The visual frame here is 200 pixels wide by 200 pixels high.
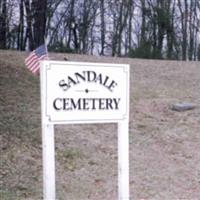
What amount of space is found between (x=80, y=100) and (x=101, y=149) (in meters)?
3.70

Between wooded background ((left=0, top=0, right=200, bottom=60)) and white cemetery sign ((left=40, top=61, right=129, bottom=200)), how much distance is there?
887 inches

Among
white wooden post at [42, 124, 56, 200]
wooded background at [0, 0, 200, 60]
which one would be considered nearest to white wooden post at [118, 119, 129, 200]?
white wooden post at [42, 124, 56, 200]

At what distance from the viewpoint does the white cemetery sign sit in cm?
531

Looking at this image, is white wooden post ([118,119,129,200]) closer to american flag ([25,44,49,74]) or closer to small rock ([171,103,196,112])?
american flag ([25,44,49,74])

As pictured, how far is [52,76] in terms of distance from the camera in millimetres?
5328

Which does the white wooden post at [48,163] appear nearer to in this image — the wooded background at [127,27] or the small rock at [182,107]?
the small rock at [182,107]

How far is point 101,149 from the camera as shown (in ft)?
29.7

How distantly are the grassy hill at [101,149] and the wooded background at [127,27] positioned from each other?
16.2m

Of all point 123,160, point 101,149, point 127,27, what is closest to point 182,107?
point 101,149

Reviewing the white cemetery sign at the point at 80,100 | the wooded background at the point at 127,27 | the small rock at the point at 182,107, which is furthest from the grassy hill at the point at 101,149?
the wooded background at the point at 127,27

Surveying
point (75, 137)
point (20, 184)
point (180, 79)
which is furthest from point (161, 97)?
point (20, 184)

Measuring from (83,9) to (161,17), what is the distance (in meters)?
4.50

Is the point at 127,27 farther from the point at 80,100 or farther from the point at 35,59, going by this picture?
the point at 80,100

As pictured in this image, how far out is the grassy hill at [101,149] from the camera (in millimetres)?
7395
